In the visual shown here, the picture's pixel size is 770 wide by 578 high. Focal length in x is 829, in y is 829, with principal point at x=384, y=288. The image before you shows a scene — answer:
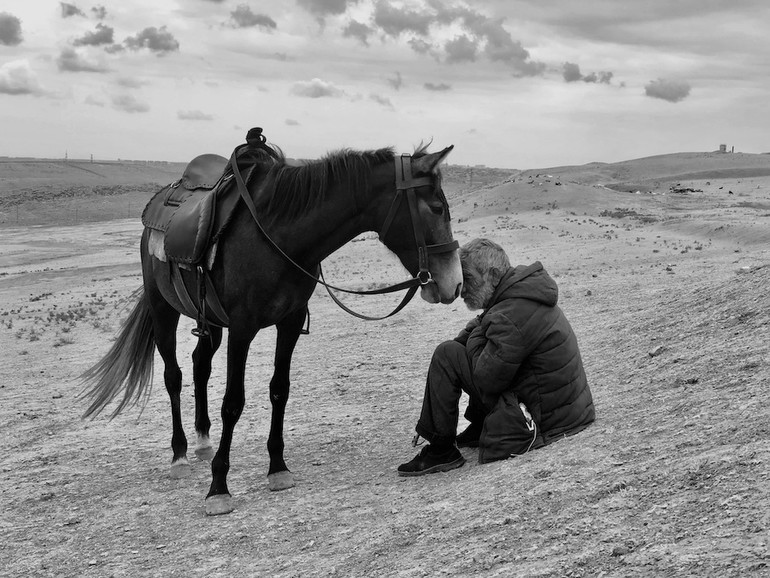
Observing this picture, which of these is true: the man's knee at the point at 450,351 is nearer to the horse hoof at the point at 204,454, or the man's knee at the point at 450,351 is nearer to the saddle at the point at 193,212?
the saddle at the point at 193,212

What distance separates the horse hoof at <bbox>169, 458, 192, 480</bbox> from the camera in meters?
6.63

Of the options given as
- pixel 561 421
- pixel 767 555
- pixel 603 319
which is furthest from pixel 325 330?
pixel 767 555

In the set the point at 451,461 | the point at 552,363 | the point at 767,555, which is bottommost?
the point at 451,461

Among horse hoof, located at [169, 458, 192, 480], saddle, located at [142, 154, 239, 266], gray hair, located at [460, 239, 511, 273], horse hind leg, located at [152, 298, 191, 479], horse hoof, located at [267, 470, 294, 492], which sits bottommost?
horse hoof, located at [169, 458, 192, 480]

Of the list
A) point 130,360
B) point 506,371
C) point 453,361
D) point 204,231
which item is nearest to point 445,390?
point 453,361

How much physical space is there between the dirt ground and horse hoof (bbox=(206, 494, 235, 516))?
6cm

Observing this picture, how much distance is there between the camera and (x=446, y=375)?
554 cm

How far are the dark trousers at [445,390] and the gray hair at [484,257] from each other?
0.58 m

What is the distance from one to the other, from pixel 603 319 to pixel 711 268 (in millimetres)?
4705

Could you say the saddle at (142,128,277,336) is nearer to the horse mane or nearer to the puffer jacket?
the horse mane

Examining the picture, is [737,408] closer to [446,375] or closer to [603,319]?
[446,375]

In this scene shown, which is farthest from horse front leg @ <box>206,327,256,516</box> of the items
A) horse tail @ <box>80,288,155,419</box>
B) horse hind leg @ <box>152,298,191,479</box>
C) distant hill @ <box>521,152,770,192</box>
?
distant hill @ <box>521,152,770,192</box>

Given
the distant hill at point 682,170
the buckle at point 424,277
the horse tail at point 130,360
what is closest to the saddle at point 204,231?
the horse tail at point 130,360

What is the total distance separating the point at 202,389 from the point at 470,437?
243 cm
